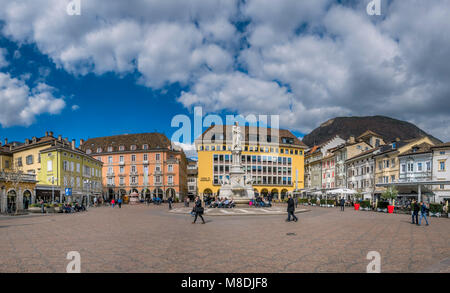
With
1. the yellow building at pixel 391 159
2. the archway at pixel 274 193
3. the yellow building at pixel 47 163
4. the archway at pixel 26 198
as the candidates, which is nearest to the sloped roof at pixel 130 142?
the yellow building at pixel 47 163

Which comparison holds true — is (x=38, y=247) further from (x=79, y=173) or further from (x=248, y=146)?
(x=248, y=146)

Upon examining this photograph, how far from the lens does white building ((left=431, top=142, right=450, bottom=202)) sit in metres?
41.8

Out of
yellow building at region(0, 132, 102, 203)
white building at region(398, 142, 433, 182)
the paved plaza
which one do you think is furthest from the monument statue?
the paved plaza

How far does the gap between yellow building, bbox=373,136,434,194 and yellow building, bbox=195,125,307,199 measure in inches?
1099

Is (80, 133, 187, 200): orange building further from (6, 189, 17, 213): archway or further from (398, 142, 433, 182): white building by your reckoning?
(398, 142, 433, 182): white building

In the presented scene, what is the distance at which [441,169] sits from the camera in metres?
42.4

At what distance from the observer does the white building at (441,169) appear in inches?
1645

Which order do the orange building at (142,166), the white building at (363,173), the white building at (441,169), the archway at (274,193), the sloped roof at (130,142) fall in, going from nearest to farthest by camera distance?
the white building at (441,169) → the white building at (363,173) → the orange building at (142,166) → the sloped roof at (130,142) → the archway at (274,193)

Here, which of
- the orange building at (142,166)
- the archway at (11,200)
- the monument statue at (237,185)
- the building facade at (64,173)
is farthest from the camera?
the orange building at (142,166)

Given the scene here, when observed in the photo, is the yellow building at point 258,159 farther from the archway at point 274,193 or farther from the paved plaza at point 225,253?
the paved plaza at point 225,253

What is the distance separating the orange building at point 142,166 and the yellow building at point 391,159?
44.2 m

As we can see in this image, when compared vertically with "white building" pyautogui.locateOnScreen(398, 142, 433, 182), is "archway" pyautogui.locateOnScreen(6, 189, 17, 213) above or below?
below

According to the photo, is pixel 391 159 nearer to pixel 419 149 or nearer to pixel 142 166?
pixel 419 149
